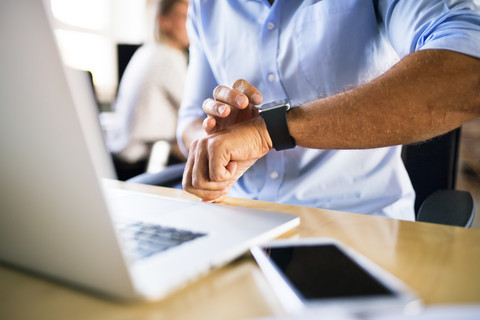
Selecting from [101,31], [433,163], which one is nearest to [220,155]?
[433,163]

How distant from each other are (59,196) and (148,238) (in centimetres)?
12

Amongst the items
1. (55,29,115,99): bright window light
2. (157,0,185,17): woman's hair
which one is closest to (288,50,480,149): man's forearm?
(157,0,185,17): woman's hair

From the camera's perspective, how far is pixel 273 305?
275 millimetres

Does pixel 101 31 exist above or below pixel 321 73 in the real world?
above

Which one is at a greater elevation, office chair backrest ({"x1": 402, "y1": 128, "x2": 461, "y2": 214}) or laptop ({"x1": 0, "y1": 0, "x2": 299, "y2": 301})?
laptop ({"x1": 0, "y1": 0, "x2": 299, "y2": 301})

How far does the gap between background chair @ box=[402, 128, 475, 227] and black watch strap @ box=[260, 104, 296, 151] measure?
36 centimetres

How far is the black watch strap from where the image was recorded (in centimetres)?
60

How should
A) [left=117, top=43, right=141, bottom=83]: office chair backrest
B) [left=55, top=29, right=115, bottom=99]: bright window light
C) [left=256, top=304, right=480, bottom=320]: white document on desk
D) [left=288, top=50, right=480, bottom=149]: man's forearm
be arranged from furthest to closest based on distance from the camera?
1. [left=55, top=29, right=115, bottom=99]: bright window light
2. [left=117, top=43, right=141, bottom=83]: office chair backrest
3. [left=288, top=50, right=480, bottom=149]: man's forearm
4. [left=256, top=304, right=480, bottom=320]: white document on desk

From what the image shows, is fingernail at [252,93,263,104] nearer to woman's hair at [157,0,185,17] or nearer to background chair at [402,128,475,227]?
background chair at [402,128,475,227]

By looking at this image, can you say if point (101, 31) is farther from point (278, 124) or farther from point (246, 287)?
point (246, 287)

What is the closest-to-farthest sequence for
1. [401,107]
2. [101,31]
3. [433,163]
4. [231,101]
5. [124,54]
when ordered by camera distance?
[401,107], [231,101], [433,163], [124,54], [101,31]

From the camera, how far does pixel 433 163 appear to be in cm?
87

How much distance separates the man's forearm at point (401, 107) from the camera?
529 mm

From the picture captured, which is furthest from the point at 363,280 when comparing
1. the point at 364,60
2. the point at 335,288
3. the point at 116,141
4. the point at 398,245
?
the point at 116,141
